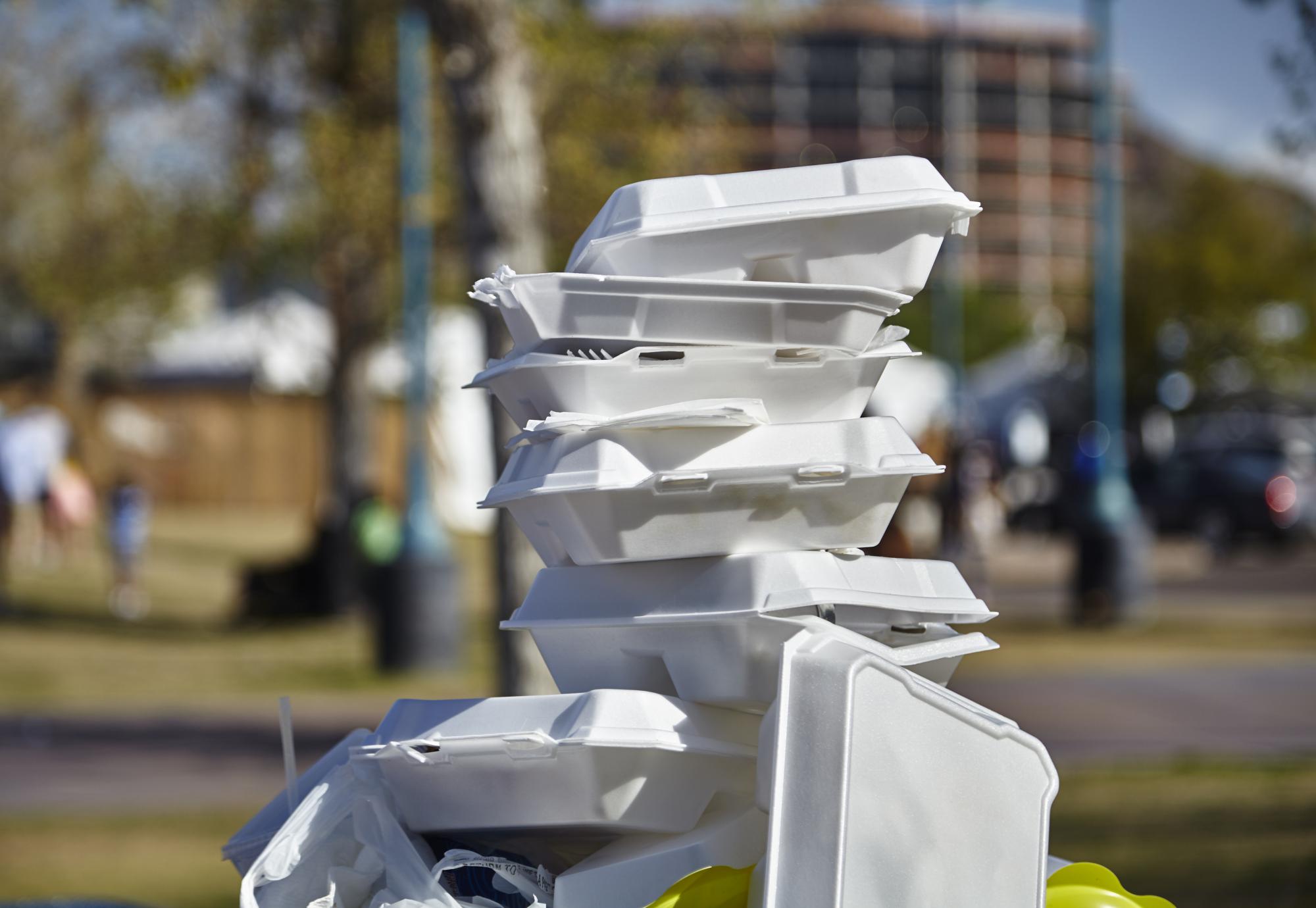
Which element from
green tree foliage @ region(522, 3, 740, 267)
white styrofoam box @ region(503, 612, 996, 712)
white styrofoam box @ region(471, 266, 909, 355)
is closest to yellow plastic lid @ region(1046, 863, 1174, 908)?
white styrofoam box @ region(503, 612, 996, 712)

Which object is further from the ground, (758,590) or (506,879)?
(758,590)

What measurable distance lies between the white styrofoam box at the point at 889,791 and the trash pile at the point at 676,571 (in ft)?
0.05

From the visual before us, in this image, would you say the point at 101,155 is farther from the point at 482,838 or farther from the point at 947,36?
the point at 482,838

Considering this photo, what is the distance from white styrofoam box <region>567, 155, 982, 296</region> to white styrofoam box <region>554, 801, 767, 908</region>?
900 millimetres

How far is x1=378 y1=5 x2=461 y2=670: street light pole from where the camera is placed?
39.4ft

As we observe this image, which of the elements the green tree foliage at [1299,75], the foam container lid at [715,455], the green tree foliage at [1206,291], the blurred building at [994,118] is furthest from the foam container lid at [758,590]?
the blurred building at [994,118]

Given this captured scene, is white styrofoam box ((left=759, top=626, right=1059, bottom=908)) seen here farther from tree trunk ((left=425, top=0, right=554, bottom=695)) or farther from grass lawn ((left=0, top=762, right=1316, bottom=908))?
tree trunk ((left=425, top=0, right=554, bottom=695))

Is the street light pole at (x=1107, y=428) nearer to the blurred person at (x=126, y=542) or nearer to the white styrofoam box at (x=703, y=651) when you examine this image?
the blurred person at (x=126, y=542)

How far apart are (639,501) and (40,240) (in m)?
25.1

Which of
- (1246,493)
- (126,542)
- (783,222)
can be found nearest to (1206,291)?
(1246,493)

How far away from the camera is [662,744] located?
232cm

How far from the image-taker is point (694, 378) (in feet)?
8.23

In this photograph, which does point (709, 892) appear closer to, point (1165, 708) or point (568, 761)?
point (568, 761)

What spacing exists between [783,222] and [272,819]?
4.55ft
